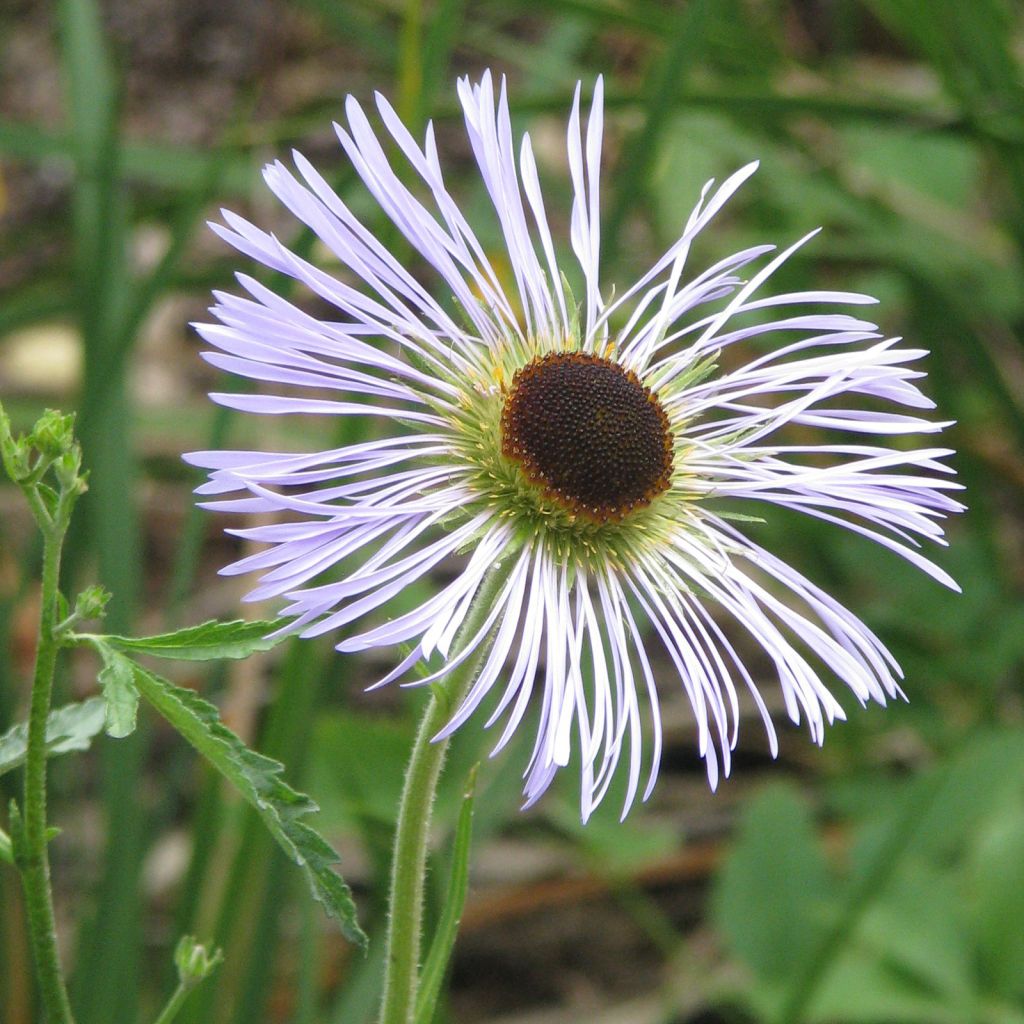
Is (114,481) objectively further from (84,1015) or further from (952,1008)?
(952,1008)

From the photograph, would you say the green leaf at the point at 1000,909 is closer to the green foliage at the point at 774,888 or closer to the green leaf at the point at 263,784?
the green foliage at the point at 774,888

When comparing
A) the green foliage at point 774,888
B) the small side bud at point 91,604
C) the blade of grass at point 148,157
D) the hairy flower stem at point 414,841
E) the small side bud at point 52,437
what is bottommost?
the green foliage at point 774,888

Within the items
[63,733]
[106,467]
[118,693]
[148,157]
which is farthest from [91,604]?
[148,157]

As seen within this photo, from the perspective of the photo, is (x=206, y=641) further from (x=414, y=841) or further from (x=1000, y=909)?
(x=1000, y=909)

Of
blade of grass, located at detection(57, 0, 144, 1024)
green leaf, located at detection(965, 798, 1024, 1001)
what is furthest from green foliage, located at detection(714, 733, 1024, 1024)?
blade of grass, located at detection(57, 0, 144, 1024)

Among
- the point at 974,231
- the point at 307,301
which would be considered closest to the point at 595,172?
the point at 307,301

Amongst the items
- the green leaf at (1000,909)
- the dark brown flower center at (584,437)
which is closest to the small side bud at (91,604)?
the dark brown flower center at (584,437)

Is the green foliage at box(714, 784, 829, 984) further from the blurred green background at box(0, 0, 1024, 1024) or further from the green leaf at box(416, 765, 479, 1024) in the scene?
the green leaf at box(416, 765, 479, 1024)
